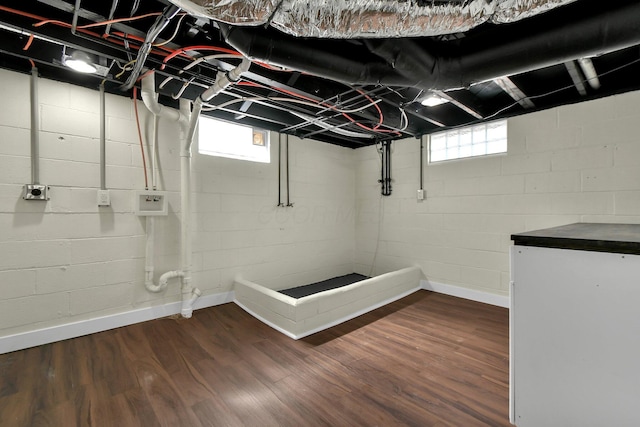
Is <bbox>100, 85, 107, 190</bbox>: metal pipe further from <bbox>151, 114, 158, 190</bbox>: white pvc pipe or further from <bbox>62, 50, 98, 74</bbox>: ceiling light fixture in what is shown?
<bbox>62, 50, 98, 74</bbox>: ceiling light fixture

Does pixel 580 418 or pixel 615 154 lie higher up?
pixel 615 154

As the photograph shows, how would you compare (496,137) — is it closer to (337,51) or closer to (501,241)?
(501,241)

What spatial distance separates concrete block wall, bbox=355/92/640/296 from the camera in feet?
7.54

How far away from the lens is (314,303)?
7.56 ft

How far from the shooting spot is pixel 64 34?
5.29 feet

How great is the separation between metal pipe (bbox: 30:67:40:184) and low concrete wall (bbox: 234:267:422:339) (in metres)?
1.92

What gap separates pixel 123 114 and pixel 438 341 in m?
3.43

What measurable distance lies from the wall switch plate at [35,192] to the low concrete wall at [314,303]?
1.78 meters

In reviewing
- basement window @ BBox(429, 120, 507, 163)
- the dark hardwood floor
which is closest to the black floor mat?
the dark hardwood floor

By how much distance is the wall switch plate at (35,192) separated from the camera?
198 centimetres

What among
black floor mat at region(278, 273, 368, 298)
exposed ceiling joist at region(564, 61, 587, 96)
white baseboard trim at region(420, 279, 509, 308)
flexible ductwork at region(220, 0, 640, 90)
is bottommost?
black floor mat at region(278, 273, 368, 298)

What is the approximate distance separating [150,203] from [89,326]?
3.76 feet

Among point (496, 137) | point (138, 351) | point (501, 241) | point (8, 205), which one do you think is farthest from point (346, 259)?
point (8, 205)

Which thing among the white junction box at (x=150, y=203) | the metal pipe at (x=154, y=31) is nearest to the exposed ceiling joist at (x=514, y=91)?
the metal pipe at (x=154, y=31)
